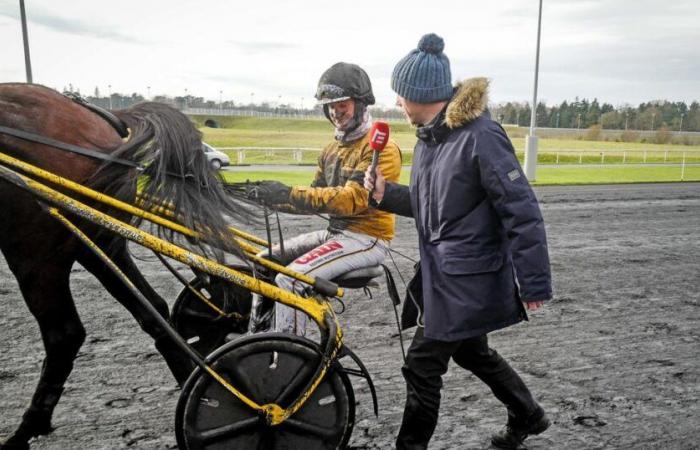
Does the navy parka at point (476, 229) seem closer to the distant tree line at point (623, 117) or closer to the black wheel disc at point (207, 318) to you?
the black wheel disc at point (207, 318)

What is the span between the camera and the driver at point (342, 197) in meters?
2.98

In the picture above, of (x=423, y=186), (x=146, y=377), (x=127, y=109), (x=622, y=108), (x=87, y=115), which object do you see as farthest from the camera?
(x=622, y=108)

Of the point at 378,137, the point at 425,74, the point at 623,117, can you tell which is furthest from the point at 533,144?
the point at 623,117

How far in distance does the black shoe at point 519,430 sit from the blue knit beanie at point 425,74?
1575 millimetres

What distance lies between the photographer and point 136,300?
3.07 m

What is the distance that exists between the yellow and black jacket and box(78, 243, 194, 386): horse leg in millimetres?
889

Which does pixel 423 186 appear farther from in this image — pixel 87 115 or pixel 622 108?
pixel 622 108

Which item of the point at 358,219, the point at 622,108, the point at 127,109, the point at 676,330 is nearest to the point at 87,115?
the point at 127,109

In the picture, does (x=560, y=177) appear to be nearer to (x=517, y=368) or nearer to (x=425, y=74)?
(x=517, y=368)

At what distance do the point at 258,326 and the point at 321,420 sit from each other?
2.15 feet

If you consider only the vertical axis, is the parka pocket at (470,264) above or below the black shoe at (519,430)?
above

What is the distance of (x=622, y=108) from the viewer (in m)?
102

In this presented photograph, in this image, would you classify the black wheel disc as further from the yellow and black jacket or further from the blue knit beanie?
the blue knit beanie

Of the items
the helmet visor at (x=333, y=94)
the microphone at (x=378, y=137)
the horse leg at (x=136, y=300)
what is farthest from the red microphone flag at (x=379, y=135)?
the horse leg at (x=136, y=300)
